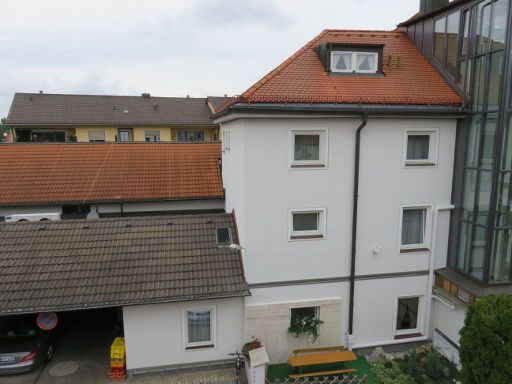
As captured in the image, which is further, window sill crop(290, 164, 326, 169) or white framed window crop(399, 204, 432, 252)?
white framed window crop(399, 204, 432, 252)

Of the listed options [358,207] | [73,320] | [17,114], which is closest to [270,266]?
[358,207]

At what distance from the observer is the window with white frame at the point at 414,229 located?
12266 millimetres

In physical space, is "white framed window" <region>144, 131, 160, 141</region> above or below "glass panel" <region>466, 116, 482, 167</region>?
above

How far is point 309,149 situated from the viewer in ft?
37.6

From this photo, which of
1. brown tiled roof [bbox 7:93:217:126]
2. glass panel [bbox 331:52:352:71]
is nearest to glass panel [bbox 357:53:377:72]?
glass panel [bbox 331:52:352:71]

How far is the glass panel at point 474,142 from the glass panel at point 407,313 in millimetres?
4615

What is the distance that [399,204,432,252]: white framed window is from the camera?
12.2 m

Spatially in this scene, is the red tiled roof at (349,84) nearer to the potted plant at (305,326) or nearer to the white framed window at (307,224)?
the white framed window at (307,224)

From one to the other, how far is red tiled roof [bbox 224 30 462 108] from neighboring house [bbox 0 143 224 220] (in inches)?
249

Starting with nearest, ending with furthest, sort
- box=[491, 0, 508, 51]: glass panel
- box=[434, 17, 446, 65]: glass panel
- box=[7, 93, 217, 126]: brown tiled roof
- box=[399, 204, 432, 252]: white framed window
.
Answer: box=[491, 0, 508, 51]: glass panel, box=[399, 204, 432, 252]: white framed window, box=[434, 17, 446, 65]: glass panel, box=[7, 93, 217, 126]: brown tiled roof

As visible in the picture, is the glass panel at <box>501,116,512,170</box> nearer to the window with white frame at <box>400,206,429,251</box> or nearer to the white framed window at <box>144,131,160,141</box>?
the window with white frame at <box>400,206,429,251</box>

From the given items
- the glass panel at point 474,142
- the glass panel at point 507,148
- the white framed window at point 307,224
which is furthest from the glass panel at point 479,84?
the white framed window at point 307,224

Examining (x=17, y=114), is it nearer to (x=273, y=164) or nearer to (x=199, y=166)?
(x=199, y=166)

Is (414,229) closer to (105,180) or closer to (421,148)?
(421,148)
